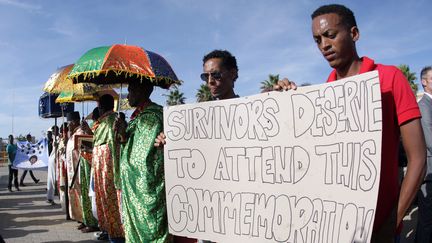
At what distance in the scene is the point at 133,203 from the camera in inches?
125

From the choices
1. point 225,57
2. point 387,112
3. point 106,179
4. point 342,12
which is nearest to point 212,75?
point 225,57

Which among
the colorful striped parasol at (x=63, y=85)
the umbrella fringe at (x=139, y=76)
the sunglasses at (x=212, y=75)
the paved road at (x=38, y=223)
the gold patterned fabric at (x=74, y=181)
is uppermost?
the colorful striped parasol at (x=63, y=85)

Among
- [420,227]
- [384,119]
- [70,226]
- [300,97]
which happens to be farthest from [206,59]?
[70,226]

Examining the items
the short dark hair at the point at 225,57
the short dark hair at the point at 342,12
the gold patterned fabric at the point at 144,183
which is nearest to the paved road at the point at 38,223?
the gold patterned fabric at the point at 144,183

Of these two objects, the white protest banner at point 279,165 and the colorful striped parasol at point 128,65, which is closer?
the white protest banner at point 279,165

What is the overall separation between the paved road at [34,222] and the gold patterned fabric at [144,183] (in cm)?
294

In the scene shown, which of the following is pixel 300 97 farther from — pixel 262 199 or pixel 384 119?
pixel 262 199

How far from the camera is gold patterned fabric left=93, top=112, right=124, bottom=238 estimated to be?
460cm

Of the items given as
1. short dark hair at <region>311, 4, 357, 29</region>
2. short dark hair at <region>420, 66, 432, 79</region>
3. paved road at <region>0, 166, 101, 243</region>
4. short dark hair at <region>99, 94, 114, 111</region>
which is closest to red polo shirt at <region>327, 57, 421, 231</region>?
short dark hair at <region>311, 4, 357, 29</region>

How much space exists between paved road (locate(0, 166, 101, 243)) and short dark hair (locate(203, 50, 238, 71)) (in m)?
3.84

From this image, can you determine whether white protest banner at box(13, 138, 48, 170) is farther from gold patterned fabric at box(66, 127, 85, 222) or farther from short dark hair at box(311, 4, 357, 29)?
short dark hair at box(311, 4, 357, 29)

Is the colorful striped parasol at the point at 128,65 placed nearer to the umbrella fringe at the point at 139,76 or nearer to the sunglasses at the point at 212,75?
the umbrella fringe at the point at 139,76

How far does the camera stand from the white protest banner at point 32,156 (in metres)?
11.4

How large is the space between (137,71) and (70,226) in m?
4.44
